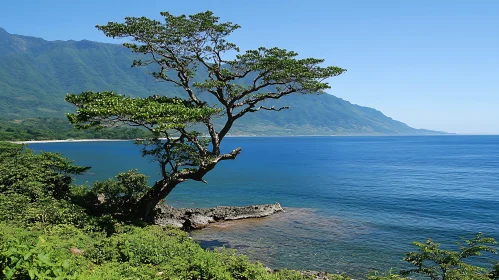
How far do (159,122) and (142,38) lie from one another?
9.97m

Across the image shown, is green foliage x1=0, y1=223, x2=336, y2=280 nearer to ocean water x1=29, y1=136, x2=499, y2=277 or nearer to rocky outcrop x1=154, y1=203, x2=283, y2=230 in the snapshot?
ocean water x1=29, y1=136, x2=499, y2=277

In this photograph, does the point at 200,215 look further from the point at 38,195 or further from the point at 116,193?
the point at 38,195

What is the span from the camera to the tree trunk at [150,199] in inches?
1037

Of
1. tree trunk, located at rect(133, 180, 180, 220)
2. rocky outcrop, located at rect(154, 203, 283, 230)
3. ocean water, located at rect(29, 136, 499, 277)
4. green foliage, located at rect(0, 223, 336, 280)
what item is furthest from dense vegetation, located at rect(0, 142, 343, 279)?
ocean water, located at rect(29, 136, 499, 277)

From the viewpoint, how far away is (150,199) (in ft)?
88.5

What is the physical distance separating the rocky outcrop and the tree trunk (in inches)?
120

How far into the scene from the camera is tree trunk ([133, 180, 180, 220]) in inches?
1037

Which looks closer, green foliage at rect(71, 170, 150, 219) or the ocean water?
the ocean water

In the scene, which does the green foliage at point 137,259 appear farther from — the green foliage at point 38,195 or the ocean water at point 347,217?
the ocean water at point 347,217

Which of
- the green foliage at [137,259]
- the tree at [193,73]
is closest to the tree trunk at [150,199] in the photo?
the tree at [193,73]

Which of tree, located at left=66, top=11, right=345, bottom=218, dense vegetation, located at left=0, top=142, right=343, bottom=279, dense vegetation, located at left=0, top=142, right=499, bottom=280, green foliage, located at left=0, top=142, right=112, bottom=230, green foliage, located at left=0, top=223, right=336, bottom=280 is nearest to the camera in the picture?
dense vegetation, located at left=0, top=142, right=343, bottom=279

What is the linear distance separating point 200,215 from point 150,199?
884 cm

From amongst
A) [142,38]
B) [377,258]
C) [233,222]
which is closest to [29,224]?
[142,38]

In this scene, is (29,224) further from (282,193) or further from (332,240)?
(282,193)
